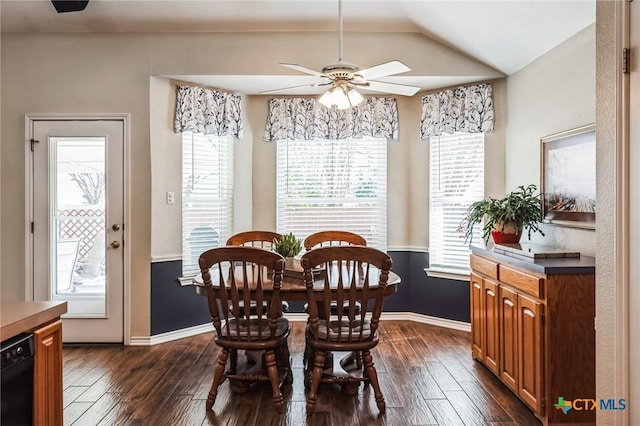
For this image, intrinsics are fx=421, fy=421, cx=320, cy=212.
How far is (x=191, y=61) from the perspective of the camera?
12.8 feet

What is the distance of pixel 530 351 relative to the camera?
2465 mm

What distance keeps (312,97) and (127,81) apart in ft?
5.99

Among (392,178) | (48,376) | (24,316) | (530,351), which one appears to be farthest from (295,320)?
(24,316)

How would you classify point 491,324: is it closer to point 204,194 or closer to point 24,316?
point 24,316

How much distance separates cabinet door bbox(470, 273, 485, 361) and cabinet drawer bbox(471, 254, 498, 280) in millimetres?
76

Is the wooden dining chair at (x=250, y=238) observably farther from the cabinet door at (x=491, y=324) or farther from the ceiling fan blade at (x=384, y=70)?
the cabinet door at (x=491, y=324)

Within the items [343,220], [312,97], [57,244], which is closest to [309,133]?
[312,97]

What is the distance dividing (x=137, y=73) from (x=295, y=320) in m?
2.91

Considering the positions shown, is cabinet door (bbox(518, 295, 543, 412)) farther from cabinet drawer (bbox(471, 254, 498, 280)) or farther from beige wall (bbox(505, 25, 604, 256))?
beige wall (bbox(505, 25, 604, 256))

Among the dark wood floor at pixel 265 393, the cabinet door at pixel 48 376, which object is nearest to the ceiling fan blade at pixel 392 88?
the dark wood floor at pixel 265 393

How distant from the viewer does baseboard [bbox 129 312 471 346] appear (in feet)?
12.7

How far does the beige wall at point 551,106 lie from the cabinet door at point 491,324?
2.18 ft

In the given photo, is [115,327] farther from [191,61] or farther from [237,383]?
[191,61]

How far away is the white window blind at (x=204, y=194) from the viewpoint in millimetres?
4152
